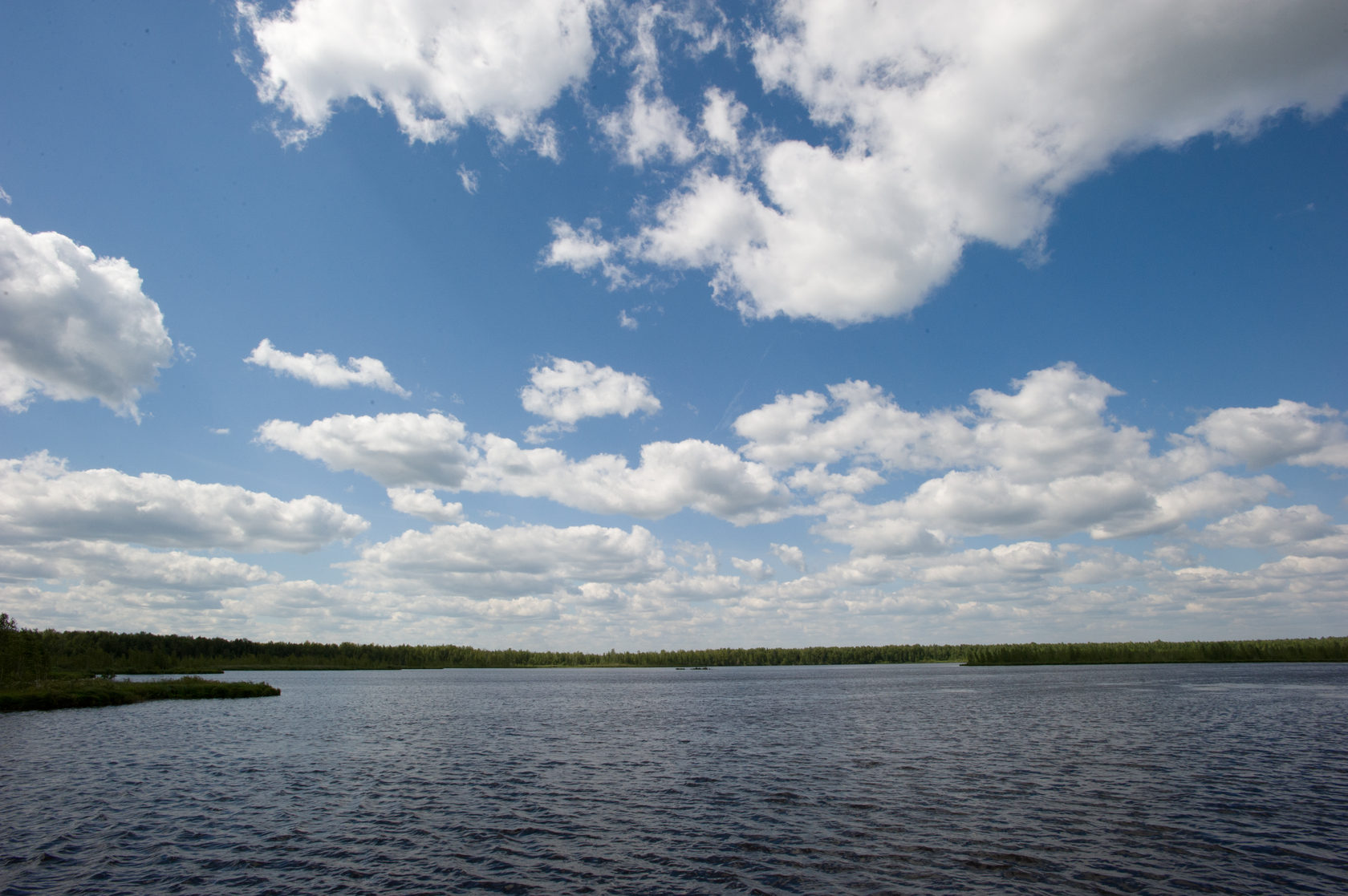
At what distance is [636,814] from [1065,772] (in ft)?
100

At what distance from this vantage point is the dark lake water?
26.6m

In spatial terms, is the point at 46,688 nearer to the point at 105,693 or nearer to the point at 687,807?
the point at 105,693

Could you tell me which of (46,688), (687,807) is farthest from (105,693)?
(687,807)

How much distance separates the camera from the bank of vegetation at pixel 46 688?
307ft

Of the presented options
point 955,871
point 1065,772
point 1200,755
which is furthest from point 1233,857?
point 1200,755

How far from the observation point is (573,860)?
2872 cm

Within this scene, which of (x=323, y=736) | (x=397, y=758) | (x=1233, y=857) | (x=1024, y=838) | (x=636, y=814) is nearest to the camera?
(x=1233, y=857)

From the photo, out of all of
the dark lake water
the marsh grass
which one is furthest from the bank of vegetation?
the dark lake water

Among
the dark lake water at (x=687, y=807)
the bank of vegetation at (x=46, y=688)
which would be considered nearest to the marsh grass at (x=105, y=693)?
the bank of vegetation at (x=46, y=688)

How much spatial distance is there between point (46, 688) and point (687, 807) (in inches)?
4427

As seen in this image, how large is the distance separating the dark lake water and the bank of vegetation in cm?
2000

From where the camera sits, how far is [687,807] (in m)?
38.1

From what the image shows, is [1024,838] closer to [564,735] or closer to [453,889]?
[453,889]

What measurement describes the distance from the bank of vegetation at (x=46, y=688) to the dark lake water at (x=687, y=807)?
2000cm
